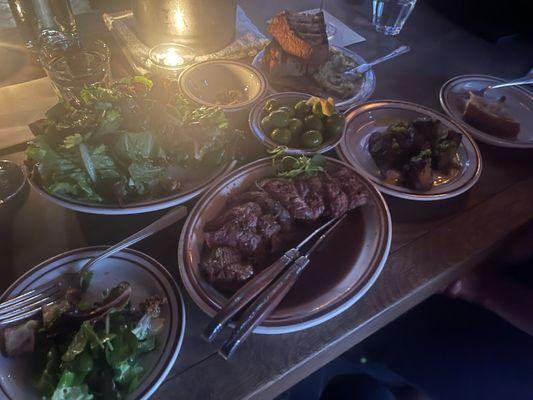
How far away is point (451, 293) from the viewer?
1636mm

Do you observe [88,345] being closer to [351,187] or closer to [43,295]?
[43,295]

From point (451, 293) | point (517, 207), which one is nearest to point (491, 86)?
point (517, 207)

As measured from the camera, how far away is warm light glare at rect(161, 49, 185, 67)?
1.81 m

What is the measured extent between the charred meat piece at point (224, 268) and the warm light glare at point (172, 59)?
107cm

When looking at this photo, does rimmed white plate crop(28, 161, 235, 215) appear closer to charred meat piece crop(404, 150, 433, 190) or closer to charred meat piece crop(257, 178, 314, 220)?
charred meat piece crop(257, 178, 314, 220)

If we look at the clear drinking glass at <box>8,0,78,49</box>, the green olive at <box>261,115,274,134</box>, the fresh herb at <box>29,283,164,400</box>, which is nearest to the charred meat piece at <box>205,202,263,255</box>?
the fresh herb at <box>29,283,164,400</box>

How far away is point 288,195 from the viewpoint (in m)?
1.27

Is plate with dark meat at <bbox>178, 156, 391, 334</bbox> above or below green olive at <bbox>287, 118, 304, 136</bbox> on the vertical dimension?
below

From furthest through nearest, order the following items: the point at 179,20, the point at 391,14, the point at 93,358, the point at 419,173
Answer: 1. the point at 391,14
2. the point at 179,20
3. the point at 419,173
4. the point at 93,358

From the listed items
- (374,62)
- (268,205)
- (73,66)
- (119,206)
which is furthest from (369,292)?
(73,66)

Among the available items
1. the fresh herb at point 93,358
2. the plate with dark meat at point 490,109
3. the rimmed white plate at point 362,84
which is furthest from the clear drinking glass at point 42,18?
the plate with dark meat at point 490,109

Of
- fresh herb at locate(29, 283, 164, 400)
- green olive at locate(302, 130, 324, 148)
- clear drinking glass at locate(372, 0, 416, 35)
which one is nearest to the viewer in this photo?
fresh herb at locate(29, 283, 164, 400)

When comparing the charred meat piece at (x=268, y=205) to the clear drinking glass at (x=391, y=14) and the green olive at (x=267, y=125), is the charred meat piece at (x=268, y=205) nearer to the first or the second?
the green olive at (x=267, y=125)

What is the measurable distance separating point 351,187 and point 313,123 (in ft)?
1.08
